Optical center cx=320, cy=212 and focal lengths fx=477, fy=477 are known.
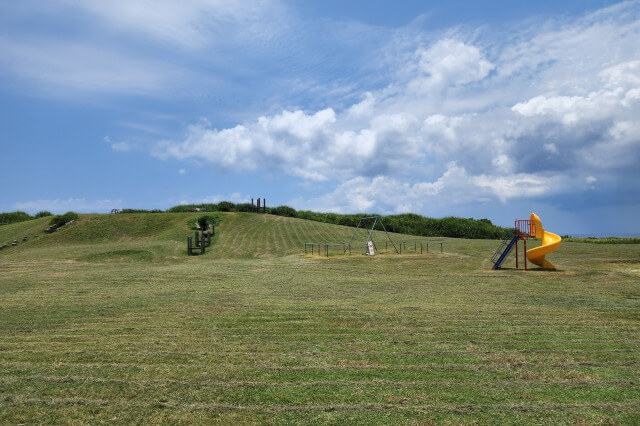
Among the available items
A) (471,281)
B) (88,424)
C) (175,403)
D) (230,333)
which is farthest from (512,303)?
(88,424)

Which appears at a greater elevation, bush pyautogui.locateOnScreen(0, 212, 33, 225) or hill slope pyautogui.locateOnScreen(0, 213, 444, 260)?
bush pyautogui.locateOnScreen(0, 212, 33, 225)

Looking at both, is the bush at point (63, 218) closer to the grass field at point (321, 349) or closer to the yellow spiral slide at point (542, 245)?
the grass field at point (321, 349)

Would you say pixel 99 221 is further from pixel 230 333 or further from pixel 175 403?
pixel 175 403

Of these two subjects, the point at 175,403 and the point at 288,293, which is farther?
the point at 288,293

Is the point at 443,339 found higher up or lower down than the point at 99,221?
lower down

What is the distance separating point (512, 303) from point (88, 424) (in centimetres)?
1441

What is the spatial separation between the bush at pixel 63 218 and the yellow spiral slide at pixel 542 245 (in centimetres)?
5022

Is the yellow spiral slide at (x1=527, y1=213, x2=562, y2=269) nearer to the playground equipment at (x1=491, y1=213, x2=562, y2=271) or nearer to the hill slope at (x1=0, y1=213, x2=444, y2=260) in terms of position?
the playground equipment at (x1=491, y1=213, x2=562, y2=271)

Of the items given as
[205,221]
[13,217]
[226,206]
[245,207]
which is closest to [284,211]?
[245,207]

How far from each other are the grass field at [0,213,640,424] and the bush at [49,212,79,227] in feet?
110

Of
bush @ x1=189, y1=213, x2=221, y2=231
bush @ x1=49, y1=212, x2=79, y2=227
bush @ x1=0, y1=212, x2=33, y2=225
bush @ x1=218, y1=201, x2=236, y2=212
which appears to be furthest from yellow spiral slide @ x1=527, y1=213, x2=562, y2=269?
bush @ x1=0, y1=212, x2=33, y2=225

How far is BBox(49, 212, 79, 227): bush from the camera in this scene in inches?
2172

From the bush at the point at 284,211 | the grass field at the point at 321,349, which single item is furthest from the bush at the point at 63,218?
the grass field at the point at 321,349

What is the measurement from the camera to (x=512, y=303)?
1700 cm
